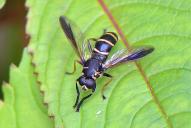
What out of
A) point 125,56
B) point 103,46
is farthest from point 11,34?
point 125,56

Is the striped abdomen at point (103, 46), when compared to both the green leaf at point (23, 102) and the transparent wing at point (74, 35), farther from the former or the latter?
the green leaf at point (23, 102)

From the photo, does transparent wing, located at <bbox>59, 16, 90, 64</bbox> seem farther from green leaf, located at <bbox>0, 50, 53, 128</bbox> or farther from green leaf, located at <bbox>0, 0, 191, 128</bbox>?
green leaf, located at <bbox>0, 50, 53, 128</bbox>

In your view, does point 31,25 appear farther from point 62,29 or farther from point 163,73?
point 163,73

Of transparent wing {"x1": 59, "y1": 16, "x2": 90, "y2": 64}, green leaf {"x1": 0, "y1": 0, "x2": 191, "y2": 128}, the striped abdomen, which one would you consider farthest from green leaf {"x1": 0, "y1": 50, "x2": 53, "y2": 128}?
the striped abdomen

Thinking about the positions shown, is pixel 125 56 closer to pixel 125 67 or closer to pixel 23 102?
pixel 125 67

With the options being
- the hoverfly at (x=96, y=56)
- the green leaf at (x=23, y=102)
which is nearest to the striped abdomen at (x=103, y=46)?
the hoverfly at (x=96, y=56)

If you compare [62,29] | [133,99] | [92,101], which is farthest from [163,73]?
[62,29]

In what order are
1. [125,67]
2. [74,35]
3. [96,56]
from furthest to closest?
1. [96,56]
2. [74,35]
3. [125,67]
